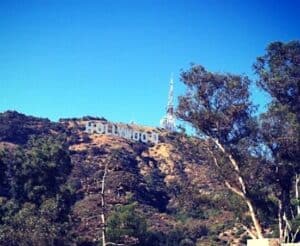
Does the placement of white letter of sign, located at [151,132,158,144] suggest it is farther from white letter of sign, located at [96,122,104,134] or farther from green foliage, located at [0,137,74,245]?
green foliage, located at [0,137,74,245]

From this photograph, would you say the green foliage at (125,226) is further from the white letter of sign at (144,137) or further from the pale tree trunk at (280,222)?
the white letter of sign at (144,137)

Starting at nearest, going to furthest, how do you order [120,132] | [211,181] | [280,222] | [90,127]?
[280,222]
[211,181]
[120,132]
[90,127]

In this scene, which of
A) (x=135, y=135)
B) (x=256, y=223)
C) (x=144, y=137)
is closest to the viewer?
(x=256, y=223)

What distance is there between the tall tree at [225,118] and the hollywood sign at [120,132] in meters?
98.7

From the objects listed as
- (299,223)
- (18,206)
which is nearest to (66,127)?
(18,206)

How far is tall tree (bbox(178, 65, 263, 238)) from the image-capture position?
25984 mm

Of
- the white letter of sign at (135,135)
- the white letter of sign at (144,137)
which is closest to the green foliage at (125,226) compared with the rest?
the white letter of sign at (135,135)

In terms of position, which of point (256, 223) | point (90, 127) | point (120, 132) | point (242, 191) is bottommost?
point (256, 223)

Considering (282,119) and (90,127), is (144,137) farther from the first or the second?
(282,119)

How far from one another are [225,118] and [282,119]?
117 inches

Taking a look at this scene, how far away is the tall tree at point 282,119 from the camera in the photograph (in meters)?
25.9

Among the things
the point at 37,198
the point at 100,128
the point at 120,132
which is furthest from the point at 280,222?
the point at 100,128

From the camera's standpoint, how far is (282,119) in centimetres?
2638

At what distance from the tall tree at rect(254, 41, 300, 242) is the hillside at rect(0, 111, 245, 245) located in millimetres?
2968
